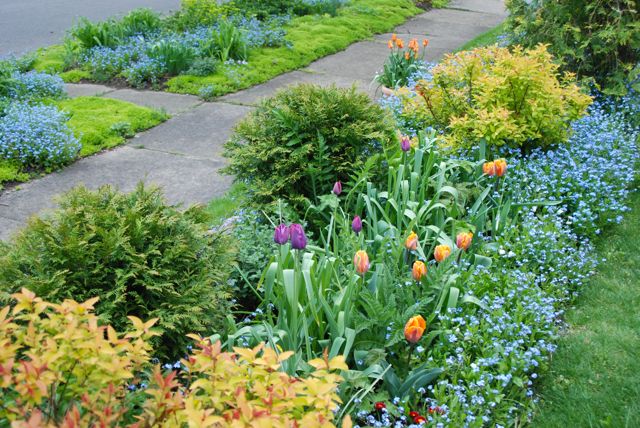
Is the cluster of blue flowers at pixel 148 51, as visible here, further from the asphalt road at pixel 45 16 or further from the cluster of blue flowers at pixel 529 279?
the cluster of blue flowers at pixel 529 279

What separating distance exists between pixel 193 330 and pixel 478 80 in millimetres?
3171

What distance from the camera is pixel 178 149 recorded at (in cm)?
611

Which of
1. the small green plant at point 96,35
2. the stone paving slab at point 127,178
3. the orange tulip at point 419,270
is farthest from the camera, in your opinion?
the small green plant at point 96,35

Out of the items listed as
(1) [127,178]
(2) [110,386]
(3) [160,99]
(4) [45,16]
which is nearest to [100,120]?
(3) [160,99]

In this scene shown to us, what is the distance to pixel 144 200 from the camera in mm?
3215

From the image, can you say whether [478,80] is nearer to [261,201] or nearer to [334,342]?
[261,201]

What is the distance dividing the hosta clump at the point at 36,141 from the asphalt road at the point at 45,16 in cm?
428

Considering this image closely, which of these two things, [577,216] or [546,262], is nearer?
[546,262]

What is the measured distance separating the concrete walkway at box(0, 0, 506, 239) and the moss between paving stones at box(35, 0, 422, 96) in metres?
0.17

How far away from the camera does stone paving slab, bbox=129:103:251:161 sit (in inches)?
241

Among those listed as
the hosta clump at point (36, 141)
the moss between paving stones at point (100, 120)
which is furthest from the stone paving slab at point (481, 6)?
the hosta clump at point (36, 141)

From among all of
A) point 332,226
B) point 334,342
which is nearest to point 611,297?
point 332,226

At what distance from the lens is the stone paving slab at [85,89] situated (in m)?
7.58

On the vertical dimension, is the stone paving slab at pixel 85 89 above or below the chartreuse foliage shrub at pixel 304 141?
below
